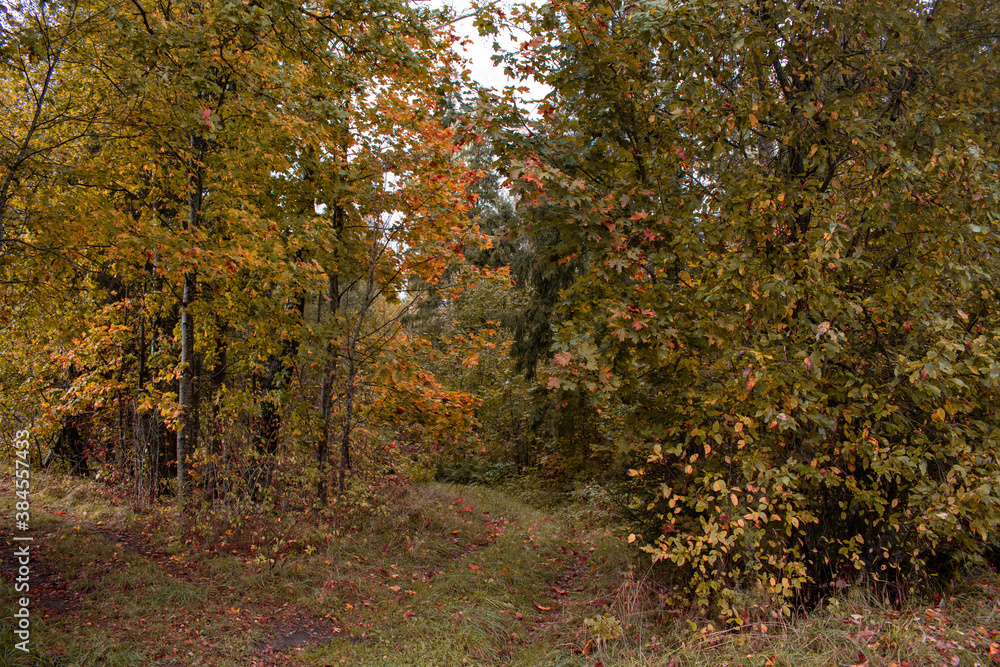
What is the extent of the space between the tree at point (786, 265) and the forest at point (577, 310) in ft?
0.12

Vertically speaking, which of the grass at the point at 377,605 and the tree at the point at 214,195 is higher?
the tree at the point at 214,195

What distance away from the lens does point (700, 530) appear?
4496 millimetres

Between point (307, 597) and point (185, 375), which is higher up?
point (185, 375)

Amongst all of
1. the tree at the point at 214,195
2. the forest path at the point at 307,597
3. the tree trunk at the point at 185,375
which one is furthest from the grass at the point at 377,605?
the tree at the point at 214,195

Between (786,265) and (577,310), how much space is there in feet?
5.36

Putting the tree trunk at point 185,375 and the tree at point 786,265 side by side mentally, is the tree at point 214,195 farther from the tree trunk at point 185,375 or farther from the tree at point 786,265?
the tree at point 786,265

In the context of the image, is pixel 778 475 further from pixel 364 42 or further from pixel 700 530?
pixel 364 42

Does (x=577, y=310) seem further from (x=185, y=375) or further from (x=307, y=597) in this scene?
(x=185, y=375)

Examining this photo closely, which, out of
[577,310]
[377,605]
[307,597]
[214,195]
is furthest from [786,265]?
[214,195]

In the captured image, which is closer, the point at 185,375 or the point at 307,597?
the point at 307,597

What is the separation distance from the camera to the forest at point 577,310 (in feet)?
13.0

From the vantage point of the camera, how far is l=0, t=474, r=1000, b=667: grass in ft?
12.5

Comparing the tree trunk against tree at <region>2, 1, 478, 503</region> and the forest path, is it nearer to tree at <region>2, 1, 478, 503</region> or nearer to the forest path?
tree at <region>2, 1, 478, 503</region>

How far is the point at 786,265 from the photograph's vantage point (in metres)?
4.20
